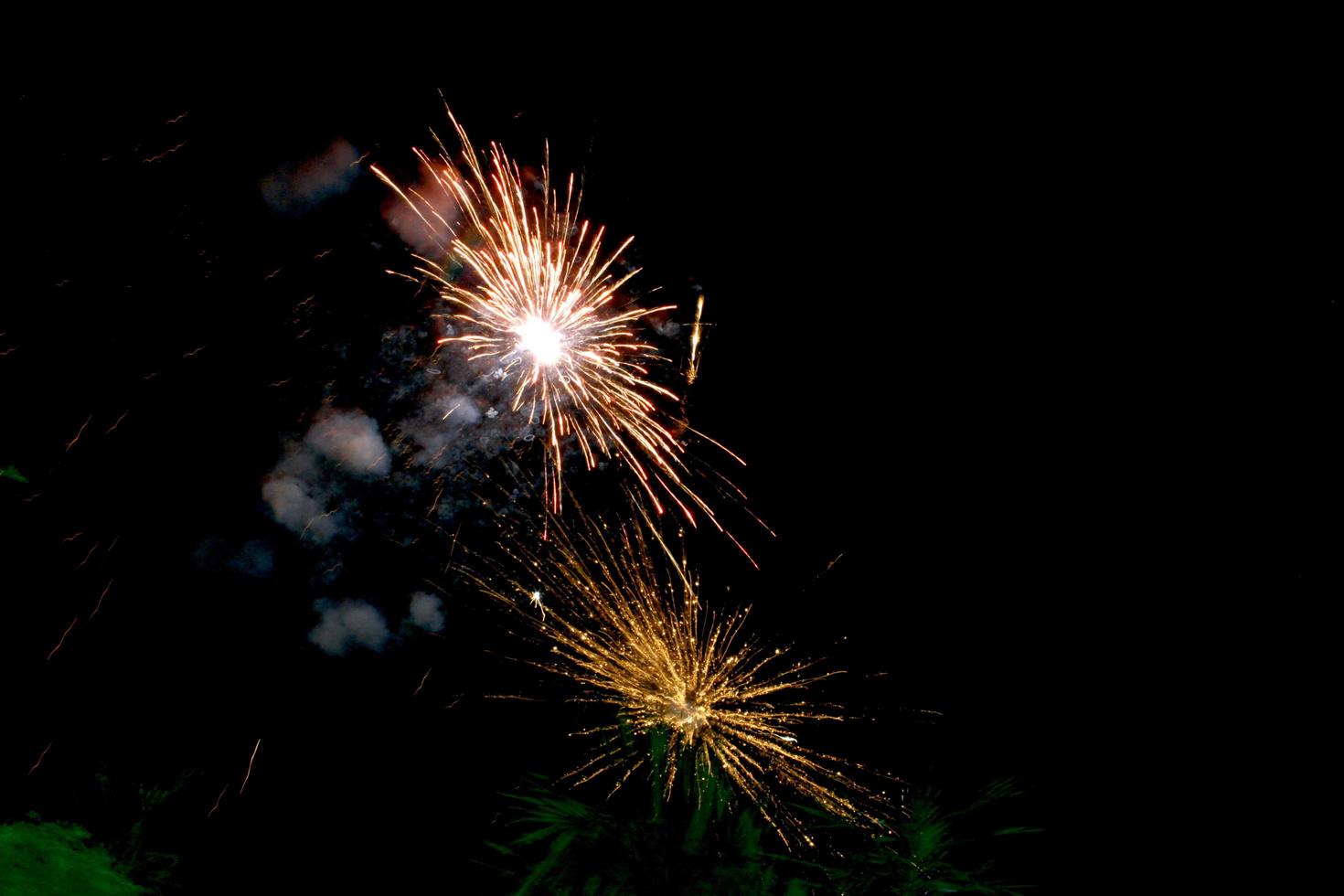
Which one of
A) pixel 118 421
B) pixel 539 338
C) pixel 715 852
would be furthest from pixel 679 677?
pixel 118 421

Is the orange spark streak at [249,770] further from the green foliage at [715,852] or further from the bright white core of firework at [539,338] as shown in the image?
the bright white core of firework at [539,338]

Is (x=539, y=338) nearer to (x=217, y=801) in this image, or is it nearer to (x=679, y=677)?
(x=679, y=677)

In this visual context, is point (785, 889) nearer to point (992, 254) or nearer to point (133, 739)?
point (992, 254)

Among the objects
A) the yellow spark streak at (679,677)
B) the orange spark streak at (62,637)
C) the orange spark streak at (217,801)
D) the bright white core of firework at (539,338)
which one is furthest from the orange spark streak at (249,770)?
the bright white core of firework at (539,338)

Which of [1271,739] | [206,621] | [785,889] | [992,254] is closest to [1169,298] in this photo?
[992,254]

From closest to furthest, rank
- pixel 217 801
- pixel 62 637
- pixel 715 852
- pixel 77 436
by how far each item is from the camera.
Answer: pixel 715 852, pixel 77 436, pixel 62 637, pixel 217 801

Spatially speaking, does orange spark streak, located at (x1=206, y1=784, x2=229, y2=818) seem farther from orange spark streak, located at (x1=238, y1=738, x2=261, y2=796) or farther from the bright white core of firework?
the bright white core of firework

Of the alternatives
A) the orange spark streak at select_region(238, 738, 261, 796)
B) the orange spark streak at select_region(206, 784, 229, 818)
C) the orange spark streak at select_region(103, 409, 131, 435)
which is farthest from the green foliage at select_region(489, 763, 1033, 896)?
the orange spark streak at select_region(238, 738, 261, 796)

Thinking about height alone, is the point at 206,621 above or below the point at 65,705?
above
